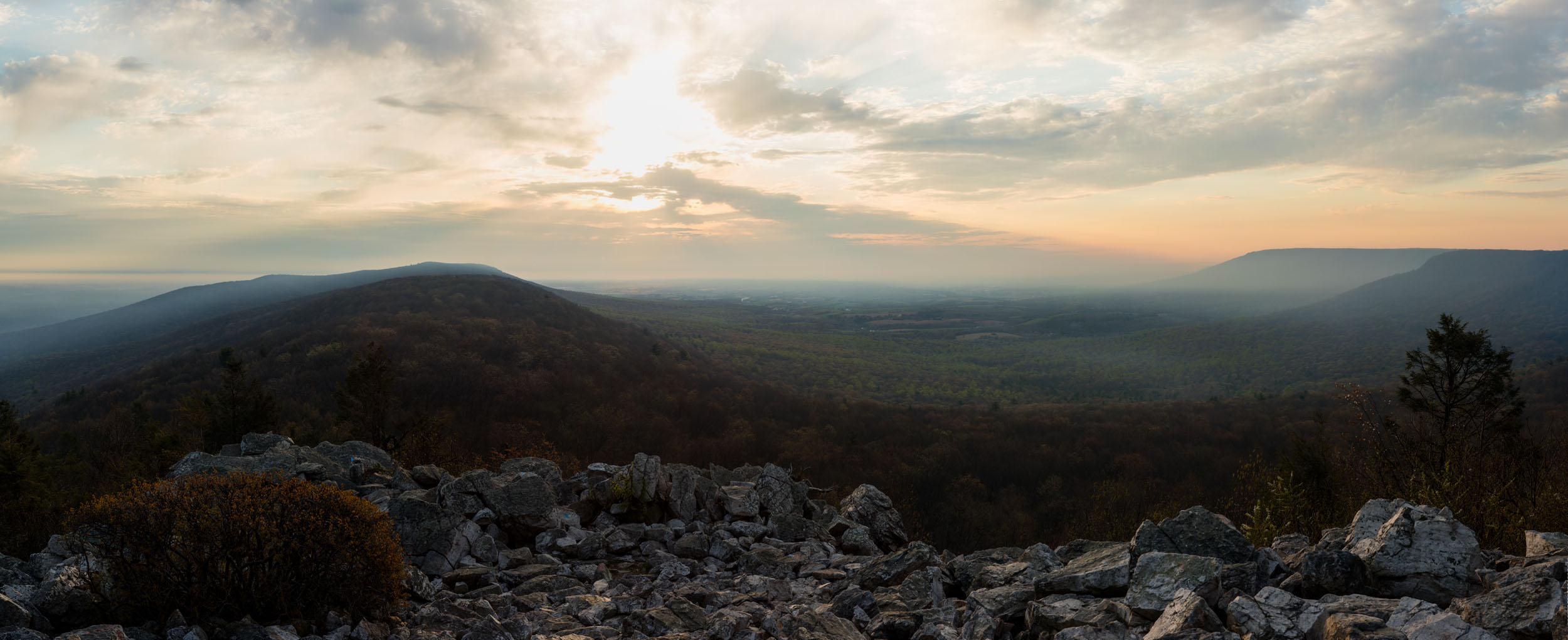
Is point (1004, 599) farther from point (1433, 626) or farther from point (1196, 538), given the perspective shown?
point (1433, 626)

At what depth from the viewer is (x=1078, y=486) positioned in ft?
123

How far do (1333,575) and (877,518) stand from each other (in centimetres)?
910

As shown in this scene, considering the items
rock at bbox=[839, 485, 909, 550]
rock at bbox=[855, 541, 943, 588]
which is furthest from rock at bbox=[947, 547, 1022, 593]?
rock at bbox=[839, 485, 909, 550]

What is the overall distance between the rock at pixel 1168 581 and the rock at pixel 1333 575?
102 centimetres

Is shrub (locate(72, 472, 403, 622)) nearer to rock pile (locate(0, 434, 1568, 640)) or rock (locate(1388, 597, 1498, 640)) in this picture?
rock pile (locate(0, 434, 1568, 640))

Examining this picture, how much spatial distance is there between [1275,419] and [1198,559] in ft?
195

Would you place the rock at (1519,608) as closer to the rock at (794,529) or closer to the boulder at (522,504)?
the rock at (794,529)

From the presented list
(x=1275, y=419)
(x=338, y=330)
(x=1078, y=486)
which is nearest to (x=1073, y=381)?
(x=1275, y=419)

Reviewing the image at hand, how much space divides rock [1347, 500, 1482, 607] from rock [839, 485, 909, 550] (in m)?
9.04

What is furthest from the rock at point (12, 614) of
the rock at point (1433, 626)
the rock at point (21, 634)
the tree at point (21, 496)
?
the rock at point (1433, 626)

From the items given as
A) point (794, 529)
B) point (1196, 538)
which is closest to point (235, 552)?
point (794, 529)

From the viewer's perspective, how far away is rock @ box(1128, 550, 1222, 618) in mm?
6953

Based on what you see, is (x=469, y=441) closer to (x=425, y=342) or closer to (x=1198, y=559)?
(x=425, y=342)

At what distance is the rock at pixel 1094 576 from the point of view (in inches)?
313
